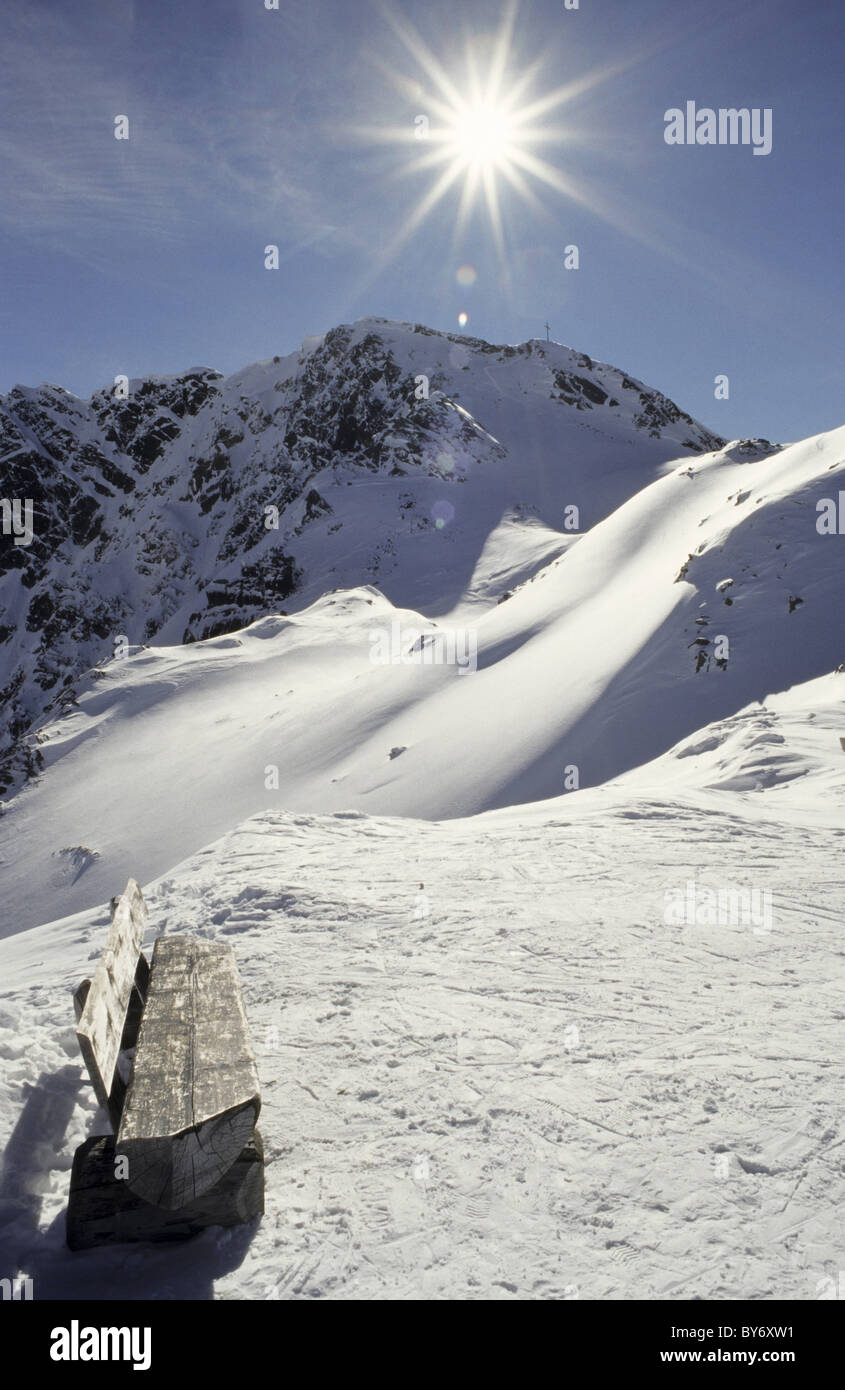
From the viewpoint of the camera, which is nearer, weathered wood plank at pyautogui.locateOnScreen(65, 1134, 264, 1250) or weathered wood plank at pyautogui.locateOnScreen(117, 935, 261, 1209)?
weathered wood plank at pyautogui.locateOnScreen(117, 935, 261, 1209)

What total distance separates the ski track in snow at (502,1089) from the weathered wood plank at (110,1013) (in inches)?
17.0

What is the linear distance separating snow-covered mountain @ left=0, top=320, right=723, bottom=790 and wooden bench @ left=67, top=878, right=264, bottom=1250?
1918cm

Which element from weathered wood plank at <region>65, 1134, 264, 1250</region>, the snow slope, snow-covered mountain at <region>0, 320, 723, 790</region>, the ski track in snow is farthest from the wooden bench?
snow-covered mountain at <region>0, 320, 723, 790</region>

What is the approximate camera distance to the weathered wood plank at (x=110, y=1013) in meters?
2.93

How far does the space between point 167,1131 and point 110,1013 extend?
885 mm

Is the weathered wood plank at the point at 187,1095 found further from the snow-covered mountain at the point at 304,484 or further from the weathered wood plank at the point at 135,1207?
the snow-covered mountain at the point at 304,484

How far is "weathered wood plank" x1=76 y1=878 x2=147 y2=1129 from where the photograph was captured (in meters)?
2.93

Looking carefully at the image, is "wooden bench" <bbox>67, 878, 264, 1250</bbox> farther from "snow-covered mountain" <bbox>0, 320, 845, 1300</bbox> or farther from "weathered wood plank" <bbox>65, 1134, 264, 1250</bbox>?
"snow-covered mountain" <bbox>0, 320, 845, 1300</bbox>

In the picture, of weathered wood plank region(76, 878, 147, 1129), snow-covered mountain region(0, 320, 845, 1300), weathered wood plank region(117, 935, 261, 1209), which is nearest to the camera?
weathered wood plank region(117, 935, 261, 1209)

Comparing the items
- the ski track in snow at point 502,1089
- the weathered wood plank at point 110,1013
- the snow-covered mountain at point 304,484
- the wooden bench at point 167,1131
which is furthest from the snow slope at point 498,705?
the wooden bench at point 167,1131

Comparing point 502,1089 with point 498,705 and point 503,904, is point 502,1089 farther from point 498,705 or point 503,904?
point 498,705
